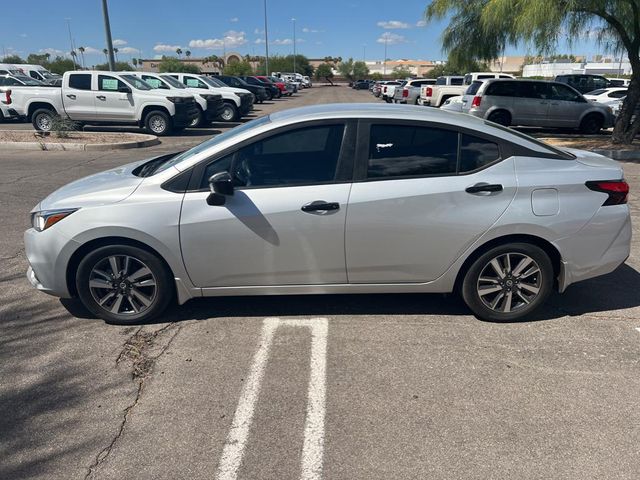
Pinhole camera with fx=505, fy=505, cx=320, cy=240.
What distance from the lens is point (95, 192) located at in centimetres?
385

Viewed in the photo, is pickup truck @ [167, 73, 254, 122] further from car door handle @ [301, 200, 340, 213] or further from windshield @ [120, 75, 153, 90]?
car door handle @ [301, 200, 340, 213]

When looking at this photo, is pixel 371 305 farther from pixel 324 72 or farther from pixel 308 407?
pixel 324 72

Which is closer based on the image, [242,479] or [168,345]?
[242,479]

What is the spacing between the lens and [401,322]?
4.03 metres

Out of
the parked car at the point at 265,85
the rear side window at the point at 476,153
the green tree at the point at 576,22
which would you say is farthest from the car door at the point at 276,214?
the parked car at the point at 265,85

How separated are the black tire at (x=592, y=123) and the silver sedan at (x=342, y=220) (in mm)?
14238

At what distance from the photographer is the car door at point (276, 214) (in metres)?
3.67

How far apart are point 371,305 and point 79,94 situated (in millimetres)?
14524

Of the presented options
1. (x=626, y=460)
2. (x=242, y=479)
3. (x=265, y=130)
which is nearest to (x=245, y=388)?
(x=242, y=479)

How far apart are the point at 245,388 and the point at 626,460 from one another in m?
2.14

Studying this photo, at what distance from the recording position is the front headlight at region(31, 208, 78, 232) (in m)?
3.78

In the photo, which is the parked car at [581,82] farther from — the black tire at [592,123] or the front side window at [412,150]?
the front side window at [412,150]

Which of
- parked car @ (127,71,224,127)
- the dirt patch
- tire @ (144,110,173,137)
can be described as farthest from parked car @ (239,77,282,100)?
the dirt patch

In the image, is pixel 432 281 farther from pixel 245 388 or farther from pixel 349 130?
pixel 245 388
